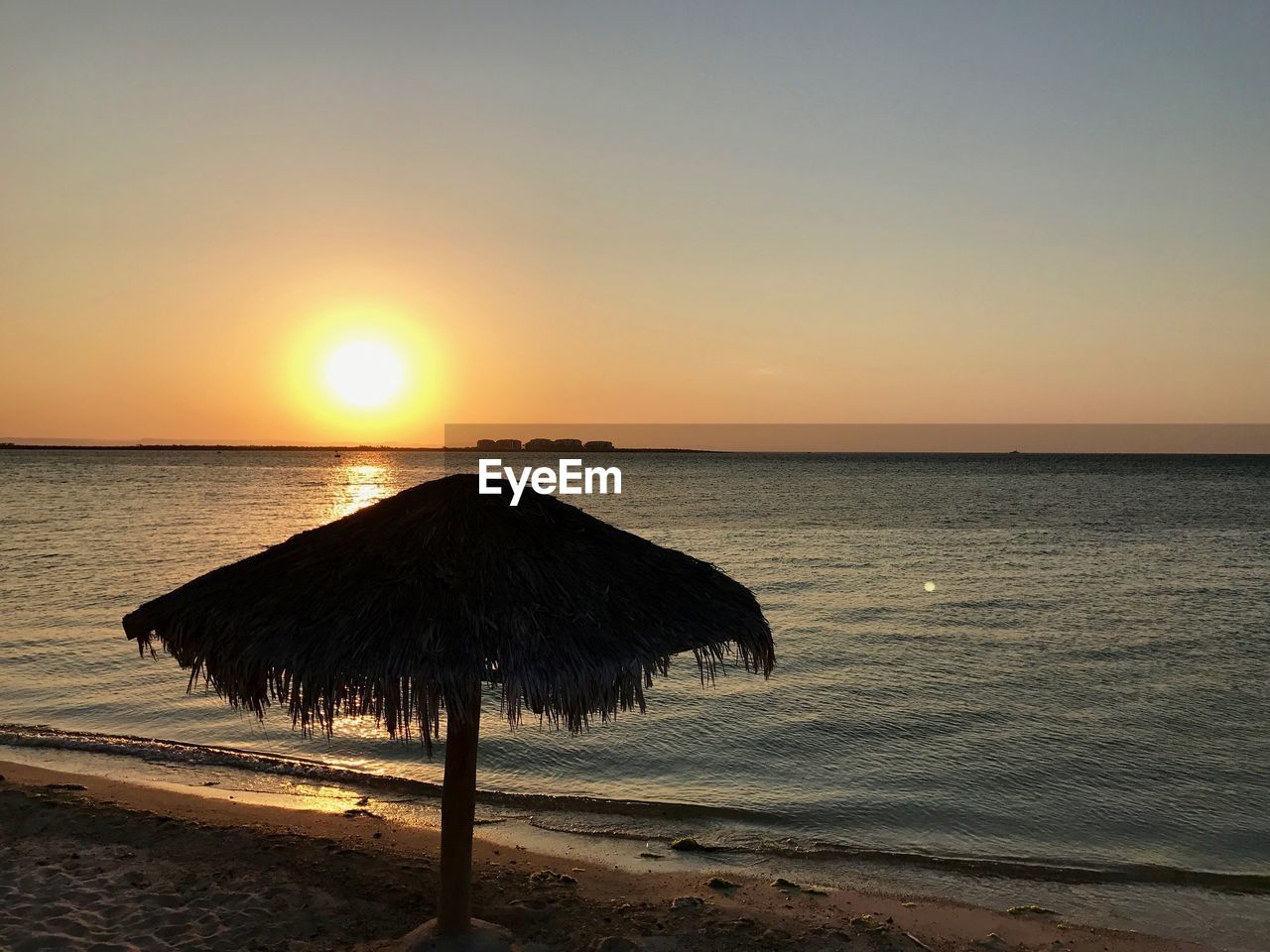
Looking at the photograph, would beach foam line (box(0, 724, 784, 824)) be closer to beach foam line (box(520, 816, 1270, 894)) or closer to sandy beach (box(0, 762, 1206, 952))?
beach foam line (box(520, 816, 1270, 894))

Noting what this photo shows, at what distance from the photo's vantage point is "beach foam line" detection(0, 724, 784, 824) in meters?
9.32

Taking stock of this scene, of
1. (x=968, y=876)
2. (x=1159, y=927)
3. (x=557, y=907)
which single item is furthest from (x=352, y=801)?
(x=1159, y=927)

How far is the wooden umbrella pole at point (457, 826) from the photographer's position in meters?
5.41

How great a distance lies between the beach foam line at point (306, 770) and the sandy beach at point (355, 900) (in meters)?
1.35

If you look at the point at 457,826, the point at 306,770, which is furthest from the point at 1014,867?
the point at 306,770

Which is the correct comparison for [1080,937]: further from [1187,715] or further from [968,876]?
[1187,715]

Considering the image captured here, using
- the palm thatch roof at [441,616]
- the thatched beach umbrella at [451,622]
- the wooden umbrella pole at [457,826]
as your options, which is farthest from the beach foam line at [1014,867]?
the palm thatch roof at [441,616]

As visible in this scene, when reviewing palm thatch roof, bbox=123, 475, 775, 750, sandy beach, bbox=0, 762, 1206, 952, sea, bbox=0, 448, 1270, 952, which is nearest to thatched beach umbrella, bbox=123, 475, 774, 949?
palm thatch roof, bbox=123, 475, 775, 750

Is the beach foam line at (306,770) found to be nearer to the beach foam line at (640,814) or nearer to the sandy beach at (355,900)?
the beach foam line at (640,814)

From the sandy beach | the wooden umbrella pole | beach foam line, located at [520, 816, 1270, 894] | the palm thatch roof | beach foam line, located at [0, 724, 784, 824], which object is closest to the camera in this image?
the palm thatch roof

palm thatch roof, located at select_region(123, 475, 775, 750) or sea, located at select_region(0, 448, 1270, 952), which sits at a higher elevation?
palm thatch roof, located at select_region(123, 475, 775, 750)

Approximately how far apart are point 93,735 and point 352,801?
14.8 ft

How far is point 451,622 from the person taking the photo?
4.75 metres

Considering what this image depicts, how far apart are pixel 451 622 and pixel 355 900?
3279mm
